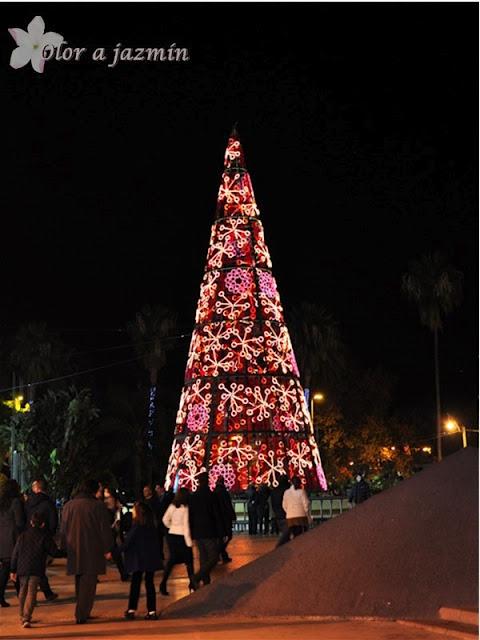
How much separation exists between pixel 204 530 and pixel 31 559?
367 cm

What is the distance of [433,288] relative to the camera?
188 ft

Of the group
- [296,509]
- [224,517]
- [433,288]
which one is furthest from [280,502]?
[433,288]

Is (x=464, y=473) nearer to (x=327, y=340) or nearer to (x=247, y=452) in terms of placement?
(x=247, y=452)

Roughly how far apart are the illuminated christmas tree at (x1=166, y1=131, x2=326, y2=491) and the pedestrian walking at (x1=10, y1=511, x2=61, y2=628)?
75.5 ft

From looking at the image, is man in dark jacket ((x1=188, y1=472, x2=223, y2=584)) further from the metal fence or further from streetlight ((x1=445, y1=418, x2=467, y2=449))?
streetlight ((x1=445, y1=418, x2=467, y2=449))

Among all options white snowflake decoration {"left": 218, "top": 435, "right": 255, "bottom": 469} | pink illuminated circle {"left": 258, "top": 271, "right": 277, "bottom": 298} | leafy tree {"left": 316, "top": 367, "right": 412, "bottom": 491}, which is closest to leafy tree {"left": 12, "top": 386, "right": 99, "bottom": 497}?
white snowflake decoration {"left": 218, "top": 435, "right": 255, "bottom": 469}

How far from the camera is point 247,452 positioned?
37.9m

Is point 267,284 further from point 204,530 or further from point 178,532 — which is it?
point 204,530

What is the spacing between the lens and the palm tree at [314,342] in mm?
59094

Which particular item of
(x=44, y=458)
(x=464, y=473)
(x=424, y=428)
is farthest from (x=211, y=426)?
(x=424, y=428)

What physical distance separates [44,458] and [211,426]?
19.4ft

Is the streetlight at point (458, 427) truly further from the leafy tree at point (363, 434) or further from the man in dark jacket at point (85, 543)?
the man in dark jacket at point (85, 543)

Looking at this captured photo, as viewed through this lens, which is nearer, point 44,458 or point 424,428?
point 44,458

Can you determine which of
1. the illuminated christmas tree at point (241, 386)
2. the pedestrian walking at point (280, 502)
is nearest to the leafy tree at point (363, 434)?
the illuminated christmas tree at point (241, 386)
